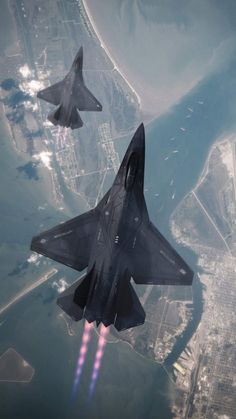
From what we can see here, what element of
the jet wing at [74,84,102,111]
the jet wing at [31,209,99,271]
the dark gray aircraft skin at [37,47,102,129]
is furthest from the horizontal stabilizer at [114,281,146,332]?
the jet wing at [74,84,102,111]

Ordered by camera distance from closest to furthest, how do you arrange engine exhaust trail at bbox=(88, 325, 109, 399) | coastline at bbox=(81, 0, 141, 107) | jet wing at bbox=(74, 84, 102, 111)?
1. jet wing at bbox=(74, 84, 102, 111)
2. engine exhaust trail at bbox=(88, 325, 109, 399)
3. coastline at bbox=(81, 0, 141, 107)

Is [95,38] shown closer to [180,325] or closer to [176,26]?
[176,26]

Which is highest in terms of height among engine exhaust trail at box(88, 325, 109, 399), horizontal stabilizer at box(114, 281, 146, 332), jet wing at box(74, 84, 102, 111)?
jet wing at box(74, 84, 102, 111)

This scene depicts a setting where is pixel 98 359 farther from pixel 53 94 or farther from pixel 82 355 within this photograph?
pixel 53 94

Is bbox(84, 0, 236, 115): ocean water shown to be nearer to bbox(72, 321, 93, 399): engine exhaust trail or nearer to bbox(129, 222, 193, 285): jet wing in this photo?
bbox(129, 222, 193, 285): jet wing

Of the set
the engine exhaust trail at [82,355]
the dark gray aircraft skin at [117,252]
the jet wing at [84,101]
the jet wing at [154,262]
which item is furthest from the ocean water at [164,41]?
the engine exhaust trail at [82,355]

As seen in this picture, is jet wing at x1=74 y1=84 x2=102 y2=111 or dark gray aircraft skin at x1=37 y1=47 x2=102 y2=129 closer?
dark gray aircraft skin at x1=37 y1=47 x2=102 y2=129

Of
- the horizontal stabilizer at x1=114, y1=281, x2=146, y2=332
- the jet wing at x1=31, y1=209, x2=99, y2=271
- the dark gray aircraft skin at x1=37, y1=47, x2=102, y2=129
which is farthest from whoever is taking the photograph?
the dark gray aircraft skin at x1=37, y1=47, x2=102, y2=129

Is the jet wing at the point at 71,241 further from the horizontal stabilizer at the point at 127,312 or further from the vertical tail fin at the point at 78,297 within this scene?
the horizontal stabilizer at the point at 127,312
